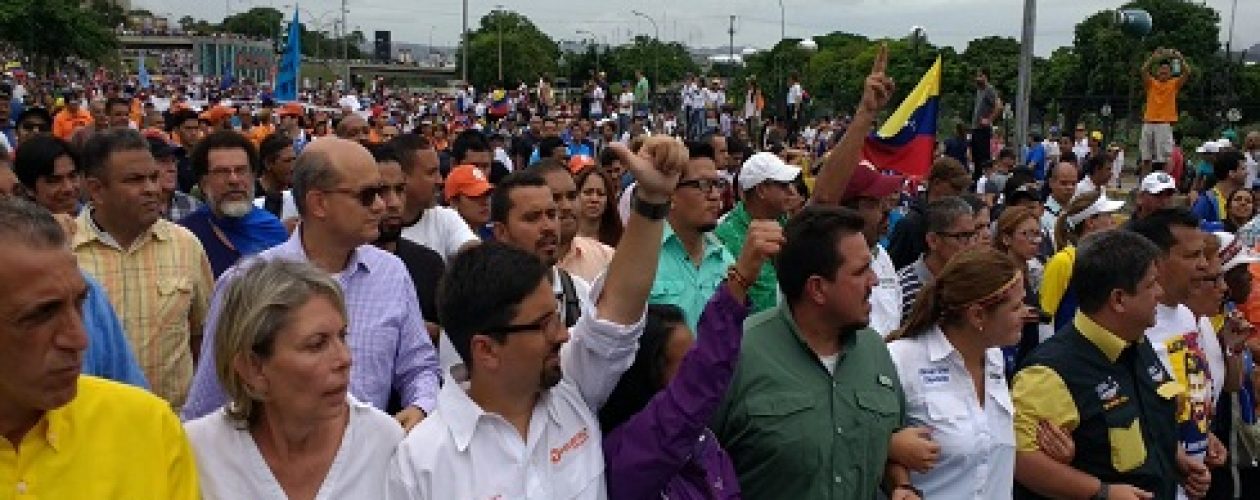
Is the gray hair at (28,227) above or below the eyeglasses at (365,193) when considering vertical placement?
above

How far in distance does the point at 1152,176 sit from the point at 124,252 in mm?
8288

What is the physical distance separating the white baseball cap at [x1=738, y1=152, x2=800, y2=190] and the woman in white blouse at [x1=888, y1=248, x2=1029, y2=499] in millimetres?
1800

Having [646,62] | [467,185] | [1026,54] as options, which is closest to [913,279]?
[467,185]

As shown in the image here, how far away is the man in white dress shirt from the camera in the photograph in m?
2.75

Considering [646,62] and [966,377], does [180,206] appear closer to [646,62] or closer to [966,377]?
[966,377]

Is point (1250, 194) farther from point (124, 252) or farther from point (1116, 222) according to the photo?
point (124, 252)

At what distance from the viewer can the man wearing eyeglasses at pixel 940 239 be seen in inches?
229

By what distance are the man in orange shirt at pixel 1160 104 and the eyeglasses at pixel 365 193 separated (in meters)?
16.8

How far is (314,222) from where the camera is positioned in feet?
13.0

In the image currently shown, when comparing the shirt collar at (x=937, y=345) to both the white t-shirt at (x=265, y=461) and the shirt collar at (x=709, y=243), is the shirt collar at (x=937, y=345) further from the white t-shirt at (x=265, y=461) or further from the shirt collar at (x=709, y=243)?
the white t-shirt at (x=265, y=461)

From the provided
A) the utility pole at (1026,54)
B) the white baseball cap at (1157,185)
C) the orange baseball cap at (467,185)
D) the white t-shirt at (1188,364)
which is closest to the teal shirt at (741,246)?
the orange baseball cap at (467,185)

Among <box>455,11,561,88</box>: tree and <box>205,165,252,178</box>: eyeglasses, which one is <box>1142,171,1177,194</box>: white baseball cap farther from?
<box>455,11,561,88</box>: tree

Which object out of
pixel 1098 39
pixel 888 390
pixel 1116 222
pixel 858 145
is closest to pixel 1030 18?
pixel 1116 222

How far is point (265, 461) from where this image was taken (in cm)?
274
